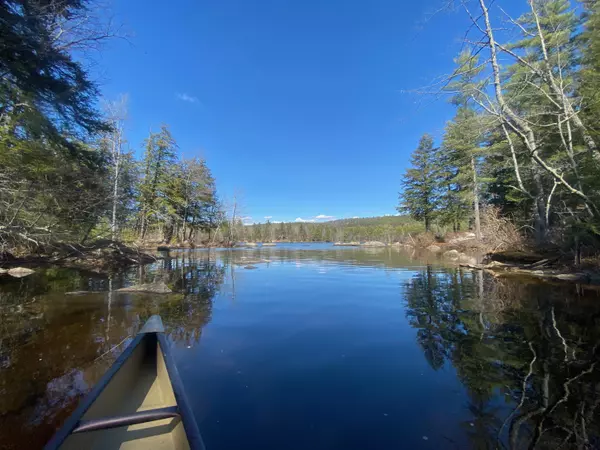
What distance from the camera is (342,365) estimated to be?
3602mm

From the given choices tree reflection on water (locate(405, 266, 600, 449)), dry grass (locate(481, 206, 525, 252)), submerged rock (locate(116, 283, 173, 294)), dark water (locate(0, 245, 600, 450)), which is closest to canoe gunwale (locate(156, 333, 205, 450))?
dark water (locate(0, 245, 600, 450))

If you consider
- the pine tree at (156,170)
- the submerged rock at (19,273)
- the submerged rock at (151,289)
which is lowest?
the submerged rock at (151,289)

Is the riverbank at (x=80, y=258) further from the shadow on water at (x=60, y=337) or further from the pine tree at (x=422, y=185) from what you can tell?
the pine tree at (x=422, y=185)

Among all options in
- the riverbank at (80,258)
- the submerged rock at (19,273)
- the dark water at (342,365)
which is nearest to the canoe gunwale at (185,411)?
the dark water at (342,365)

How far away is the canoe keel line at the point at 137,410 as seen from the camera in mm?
1722

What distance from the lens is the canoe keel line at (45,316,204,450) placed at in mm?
1722

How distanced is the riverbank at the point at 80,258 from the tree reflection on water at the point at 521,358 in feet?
46.8

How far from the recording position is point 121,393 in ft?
8.73

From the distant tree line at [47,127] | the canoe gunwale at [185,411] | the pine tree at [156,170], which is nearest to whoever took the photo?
the canoe gunwale at [185,411]

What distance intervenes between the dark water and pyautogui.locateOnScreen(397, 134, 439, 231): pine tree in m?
27.7

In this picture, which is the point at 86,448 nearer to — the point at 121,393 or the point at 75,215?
the point at 121,393

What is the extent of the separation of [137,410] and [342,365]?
2.36 meters

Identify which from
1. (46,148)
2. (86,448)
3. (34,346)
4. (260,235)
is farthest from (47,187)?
(260,235)

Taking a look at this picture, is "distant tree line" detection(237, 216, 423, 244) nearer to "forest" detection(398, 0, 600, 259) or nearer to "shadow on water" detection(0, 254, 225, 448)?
"forest" detection(398, 0, 600, 259)
